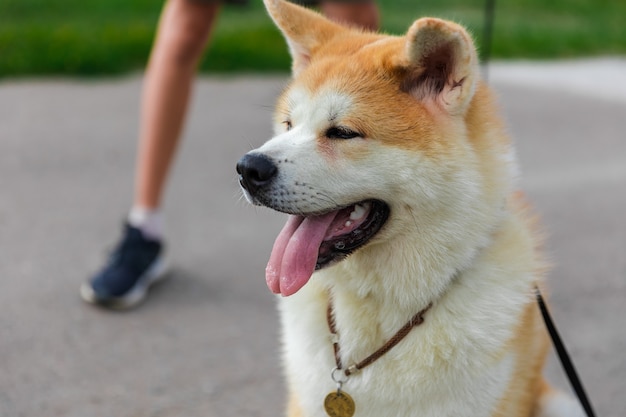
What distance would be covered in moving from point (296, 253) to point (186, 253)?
2300 mm

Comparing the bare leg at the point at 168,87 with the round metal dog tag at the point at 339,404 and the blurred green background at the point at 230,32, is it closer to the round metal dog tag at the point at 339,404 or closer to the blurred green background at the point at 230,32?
the round metal dog tag at the point at 339,404

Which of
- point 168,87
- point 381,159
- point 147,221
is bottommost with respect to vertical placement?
point 147,221

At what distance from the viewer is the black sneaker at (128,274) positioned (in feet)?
12.1

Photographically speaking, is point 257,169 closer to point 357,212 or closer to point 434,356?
point 357,212

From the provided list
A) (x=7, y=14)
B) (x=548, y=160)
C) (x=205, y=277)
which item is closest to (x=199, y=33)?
(x=205, y=277)

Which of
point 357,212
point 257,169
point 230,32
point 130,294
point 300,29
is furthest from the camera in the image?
point 230,32

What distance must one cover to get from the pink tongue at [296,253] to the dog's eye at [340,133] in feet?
0.72

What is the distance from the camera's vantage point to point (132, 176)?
18.0ft

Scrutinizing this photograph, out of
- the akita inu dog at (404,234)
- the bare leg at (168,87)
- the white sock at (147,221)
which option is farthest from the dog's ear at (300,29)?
the white sock at (147,221)

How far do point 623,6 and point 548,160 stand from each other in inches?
372

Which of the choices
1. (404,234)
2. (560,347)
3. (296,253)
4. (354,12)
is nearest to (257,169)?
(296,253)

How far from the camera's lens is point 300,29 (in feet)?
8.48

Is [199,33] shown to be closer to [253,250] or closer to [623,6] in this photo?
[253,250]

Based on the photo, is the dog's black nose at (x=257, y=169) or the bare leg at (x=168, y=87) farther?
the bare leg at (x=168, y=87)
